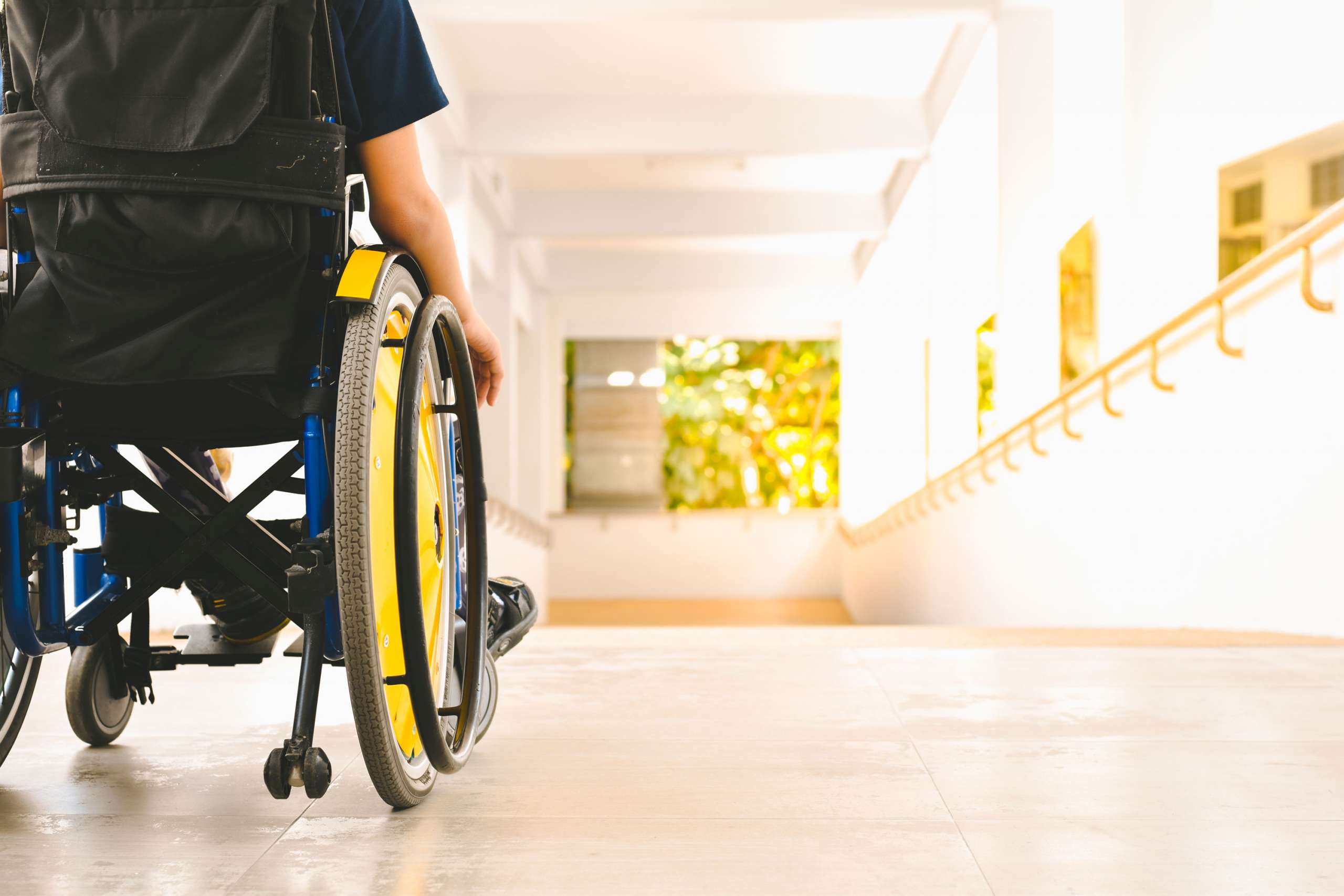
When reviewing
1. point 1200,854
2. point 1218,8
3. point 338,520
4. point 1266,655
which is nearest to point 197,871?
point 338,520

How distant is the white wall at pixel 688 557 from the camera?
1381 cm

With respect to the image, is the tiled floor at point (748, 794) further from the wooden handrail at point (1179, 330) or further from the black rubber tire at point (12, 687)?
the wooden handrail at point (1179, 330)

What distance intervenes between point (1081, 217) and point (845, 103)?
270 cm

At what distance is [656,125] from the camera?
7434 mm

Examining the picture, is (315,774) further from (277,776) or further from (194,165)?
(194,165)

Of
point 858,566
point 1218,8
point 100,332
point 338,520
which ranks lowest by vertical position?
point 858,566

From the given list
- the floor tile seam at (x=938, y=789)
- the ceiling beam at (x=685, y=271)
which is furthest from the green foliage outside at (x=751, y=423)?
the floor tile seam at (x=938, y=789)

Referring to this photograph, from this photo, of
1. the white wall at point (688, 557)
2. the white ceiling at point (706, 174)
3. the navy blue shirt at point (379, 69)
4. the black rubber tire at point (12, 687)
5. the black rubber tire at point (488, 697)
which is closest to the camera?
the navy blue shirt at point (379, 69)

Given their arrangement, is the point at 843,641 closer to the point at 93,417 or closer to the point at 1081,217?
the point at 93,417

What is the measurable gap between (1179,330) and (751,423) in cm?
Answer: 1095

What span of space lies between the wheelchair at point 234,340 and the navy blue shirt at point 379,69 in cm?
5

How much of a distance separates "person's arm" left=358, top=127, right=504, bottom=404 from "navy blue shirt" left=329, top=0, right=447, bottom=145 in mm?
21

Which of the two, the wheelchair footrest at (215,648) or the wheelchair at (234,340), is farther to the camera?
the wheelchair footrest at (215,648)

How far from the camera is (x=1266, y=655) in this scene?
2.36m
